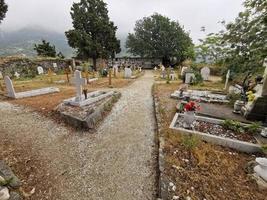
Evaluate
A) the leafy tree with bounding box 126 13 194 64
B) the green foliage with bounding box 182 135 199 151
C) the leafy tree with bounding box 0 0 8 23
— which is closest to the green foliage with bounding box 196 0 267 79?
the green foliage with bounding box 182 135 199 151

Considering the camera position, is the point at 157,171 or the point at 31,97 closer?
the point at 157,171

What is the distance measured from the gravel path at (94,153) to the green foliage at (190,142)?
76cm

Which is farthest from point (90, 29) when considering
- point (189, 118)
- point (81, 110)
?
point (189, 118)

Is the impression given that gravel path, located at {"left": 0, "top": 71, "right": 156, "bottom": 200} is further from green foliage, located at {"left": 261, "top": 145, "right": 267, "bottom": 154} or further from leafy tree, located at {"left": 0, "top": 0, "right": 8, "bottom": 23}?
leafy tree, located at {"left": 0, "top": 0, "right": 8, "bottom": 23}

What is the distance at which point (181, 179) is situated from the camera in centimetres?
297

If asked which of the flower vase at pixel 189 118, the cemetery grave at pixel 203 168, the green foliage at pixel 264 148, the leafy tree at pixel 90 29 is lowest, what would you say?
the cemetery grave at pixel 203 168

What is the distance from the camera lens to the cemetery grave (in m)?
2.73

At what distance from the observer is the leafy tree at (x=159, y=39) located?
3484 cm

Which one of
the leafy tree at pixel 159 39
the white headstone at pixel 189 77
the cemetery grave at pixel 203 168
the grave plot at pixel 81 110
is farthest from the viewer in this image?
the leafy tree at pixel 159 39

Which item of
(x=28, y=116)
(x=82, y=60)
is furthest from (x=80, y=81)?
(x=82, y=60)

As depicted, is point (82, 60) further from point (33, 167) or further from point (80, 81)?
point (33, 167)

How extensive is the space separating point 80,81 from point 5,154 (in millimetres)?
3180

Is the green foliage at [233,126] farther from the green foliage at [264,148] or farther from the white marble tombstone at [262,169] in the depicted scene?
the white marble tombstone at [262,169]

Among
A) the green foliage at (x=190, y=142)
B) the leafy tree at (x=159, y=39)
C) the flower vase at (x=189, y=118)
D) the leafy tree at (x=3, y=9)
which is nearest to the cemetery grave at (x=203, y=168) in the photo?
the green foliage at (x=190, y=142)
